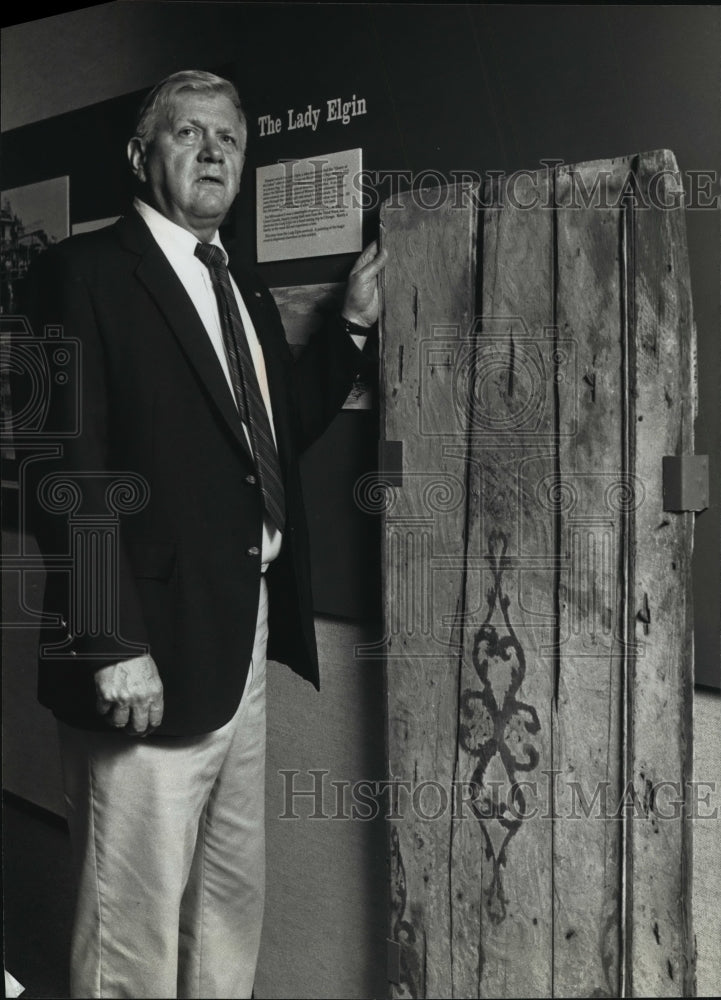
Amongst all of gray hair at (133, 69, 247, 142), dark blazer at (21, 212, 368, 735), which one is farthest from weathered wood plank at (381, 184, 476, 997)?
gray hair at (133, 69, 247, 142)

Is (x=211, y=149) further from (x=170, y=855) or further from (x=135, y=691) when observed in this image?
(x=170, y=855)

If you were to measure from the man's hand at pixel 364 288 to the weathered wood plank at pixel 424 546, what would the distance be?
0.8 inches

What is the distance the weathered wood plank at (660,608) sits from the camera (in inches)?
74.4

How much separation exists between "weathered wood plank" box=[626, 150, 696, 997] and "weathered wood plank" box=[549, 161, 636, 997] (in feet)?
0.12

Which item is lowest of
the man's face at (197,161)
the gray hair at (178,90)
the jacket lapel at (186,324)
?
the jacket lapel at (186,324)

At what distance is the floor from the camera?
8.21 feet

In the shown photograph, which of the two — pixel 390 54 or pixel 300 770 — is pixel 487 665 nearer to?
pixel 300 770

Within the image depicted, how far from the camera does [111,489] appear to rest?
2.19m

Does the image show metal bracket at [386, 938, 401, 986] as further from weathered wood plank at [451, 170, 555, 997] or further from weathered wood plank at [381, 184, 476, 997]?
weathered wood plank at [451, 170, 555, 997]

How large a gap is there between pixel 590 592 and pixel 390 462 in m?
0.47

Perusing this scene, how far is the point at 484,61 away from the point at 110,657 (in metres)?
1.37

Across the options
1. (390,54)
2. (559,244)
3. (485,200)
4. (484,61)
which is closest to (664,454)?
(559,244)
